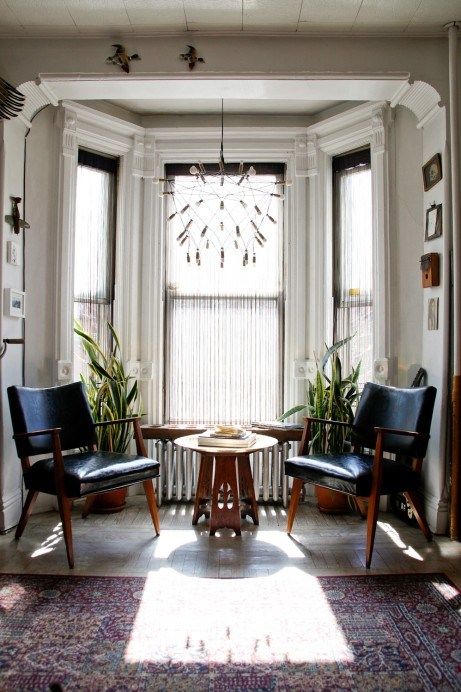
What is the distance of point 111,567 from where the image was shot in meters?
2.86

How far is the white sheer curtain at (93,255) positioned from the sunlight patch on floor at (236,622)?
7.01 feet

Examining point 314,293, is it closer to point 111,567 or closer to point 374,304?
point 374,304

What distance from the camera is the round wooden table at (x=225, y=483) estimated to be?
3375 mm

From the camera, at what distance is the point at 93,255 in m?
4.26

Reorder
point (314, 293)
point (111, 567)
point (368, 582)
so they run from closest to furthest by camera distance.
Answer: point (368, 582) < point (111, 567) < point (314, 293)

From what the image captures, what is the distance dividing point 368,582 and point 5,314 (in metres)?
2.64

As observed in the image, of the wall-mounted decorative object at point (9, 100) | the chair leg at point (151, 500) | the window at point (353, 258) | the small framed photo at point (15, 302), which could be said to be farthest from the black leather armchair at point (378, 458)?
the wall-mounted decorative object at point (9, 100)

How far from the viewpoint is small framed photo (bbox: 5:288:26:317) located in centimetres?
341

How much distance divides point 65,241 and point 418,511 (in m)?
3.00

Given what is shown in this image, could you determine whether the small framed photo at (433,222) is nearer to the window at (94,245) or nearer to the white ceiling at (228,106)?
the white ceiling at (228,106)

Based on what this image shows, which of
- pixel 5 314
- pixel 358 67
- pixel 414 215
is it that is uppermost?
pixel 358 67

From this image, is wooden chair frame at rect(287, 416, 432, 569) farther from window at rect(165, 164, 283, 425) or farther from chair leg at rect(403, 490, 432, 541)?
window at rect(165, 164, 283, 425)

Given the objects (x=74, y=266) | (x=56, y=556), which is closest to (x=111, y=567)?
(x=56, y=556)

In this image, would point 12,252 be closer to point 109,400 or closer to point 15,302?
point 15,302
